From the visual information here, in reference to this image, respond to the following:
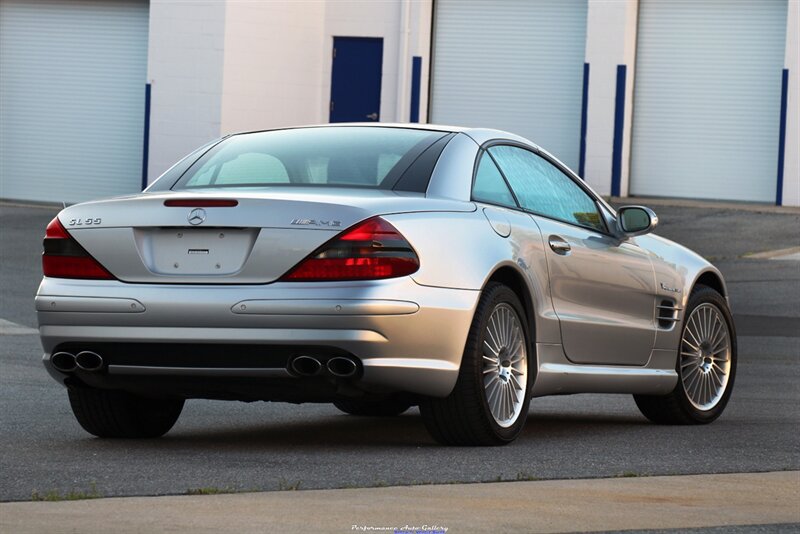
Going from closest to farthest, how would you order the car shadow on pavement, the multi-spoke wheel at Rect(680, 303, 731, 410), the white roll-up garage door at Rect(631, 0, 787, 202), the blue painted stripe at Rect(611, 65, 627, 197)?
the car shadow on pavement → the multi-spoke wheel at Rect(680, 303, 731, 410) → the white roll-up garage door at Rect(631, 0, 787, 202) → the blue painted stripe at Rect(611, 65, 627, 197)

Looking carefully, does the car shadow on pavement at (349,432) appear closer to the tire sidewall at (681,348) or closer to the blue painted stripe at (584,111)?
the tire sidewall at (681,348)

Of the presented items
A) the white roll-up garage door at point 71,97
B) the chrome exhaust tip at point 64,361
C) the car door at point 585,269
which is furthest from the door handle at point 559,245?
the white roll-up garage door at point 71,97

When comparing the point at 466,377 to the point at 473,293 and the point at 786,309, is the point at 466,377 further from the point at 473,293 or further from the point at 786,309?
the point at 786,309

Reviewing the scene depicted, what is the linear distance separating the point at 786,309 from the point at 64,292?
1110 centimetres

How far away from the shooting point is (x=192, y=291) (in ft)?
20.9

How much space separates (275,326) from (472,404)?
0.92m

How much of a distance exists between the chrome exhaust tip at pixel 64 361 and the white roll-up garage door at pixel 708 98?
21.2 metres

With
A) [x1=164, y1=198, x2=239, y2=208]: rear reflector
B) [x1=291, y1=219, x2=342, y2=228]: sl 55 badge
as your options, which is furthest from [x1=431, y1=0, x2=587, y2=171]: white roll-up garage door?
[x1=291, y1=219, x2=342, y2=228]: sl 55 badge

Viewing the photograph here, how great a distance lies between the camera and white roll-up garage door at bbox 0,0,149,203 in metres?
29.5

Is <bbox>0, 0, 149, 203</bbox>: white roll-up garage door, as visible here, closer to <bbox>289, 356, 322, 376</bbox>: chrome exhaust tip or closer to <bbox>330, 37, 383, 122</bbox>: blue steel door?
<bbox>330, 37, 383, 122</bbox>: blue steel door

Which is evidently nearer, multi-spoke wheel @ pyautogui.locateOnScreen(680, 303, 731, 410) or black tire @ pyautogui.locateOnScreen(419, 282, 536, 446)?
black tire @ pyautogui.locateOnScreen(419, 282, 536, 446)

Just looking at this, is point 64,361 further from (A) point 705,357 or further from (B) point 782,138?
(B) point 782,138

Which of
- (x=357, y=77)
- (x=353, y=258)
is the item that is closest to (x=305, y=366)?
(x=353, y=258)

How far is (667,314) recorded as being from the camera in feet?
27.3
